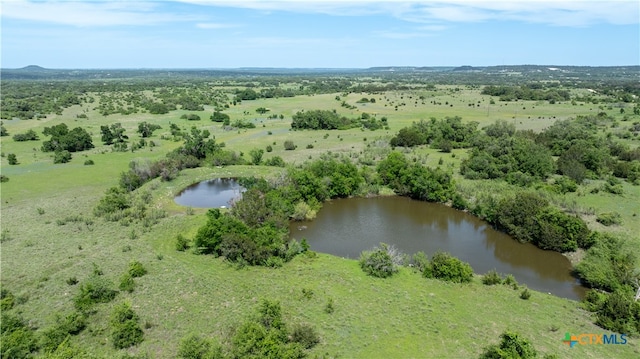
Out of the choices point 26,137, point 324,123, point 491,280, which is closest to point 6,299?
point 491,280

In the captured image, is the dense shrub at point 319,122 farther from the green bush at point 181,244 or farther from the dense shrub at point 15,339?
the dense shrub at point 15,339

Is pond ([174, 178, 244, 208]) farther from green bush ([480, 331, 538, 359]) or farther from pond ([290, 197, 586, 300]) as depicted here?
green bush ([480, 331, 538, 359])

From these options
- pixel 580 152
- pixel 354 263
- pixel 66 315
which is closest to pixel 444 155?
pixel 580 152

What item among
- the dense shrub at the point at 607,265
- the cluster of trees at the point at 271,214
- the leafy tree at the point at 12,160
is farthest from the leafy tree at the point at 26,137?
the dense shrub at the point at 607,265

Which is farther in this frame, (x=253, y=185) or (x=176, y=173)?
(x=176, y=173)

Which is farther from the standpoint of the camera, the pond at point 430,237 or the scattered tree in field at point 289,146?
the scattered tree in field at point 289,146

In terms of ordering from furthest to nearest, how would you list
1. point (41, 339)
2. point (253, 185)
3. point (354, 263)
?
point (253, 185) → point (354, 263) → point (41, 339)

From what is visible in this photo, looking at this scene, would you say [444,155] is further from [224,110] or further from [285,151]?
[224,110]
